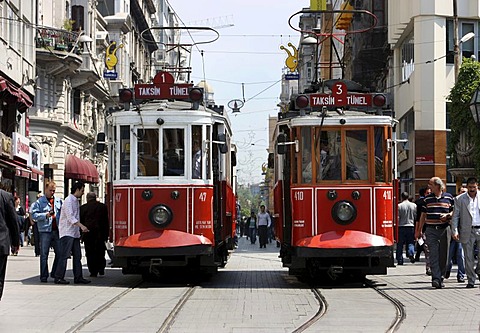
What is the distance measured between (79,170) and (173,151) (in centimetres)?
3472

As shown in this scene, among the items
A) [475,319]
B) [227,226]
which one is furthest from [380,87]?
[475,319]

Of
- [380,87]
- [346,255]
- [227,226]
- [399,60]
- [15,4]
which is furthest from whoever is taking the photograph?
[380,87]

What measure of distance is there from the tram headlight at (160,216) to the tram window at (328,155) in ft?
8.45

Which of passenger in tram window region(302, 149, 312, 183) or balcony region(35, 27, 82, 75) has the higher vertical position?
balcony region(35, 27, 82, 75)

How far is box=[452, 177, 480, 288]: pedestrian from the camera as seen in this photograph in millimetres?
16281

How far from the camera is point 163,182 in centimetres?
1686

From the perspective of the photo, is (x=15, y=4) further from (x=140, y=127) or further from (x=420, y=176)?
(x=140, y=127)

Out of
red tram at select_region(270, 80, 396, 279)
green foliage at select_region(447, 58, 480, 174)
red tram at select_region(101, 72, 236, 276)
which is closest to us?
red tram at select_region(270, 80, 396, 279)

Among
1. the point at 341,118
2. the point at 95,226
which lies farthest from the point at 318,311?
the point at 95,226

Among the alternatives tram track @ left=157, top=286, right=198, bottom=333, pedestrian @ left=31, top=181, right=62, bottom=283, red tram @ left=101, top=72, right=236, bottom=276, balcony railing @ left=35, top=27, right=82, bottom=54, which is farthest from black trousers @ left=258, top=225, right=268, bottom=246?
tram track @ left=157, top=286, right=198, bottom=333

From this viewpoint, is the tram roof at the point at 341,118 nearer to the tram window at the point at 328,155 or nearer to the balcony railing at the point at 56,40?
the tram window at the point at 328,155

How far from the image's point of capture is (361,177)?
16578 millimetres

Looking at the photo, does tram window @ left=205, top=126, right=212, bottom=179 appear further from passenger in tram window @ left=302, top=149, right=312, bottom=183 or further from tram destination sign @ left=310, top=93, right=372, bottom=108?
tram destination sign @ left=310, top=93, right=372, bottom=108

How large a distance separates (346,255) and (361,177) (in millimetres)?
1350
